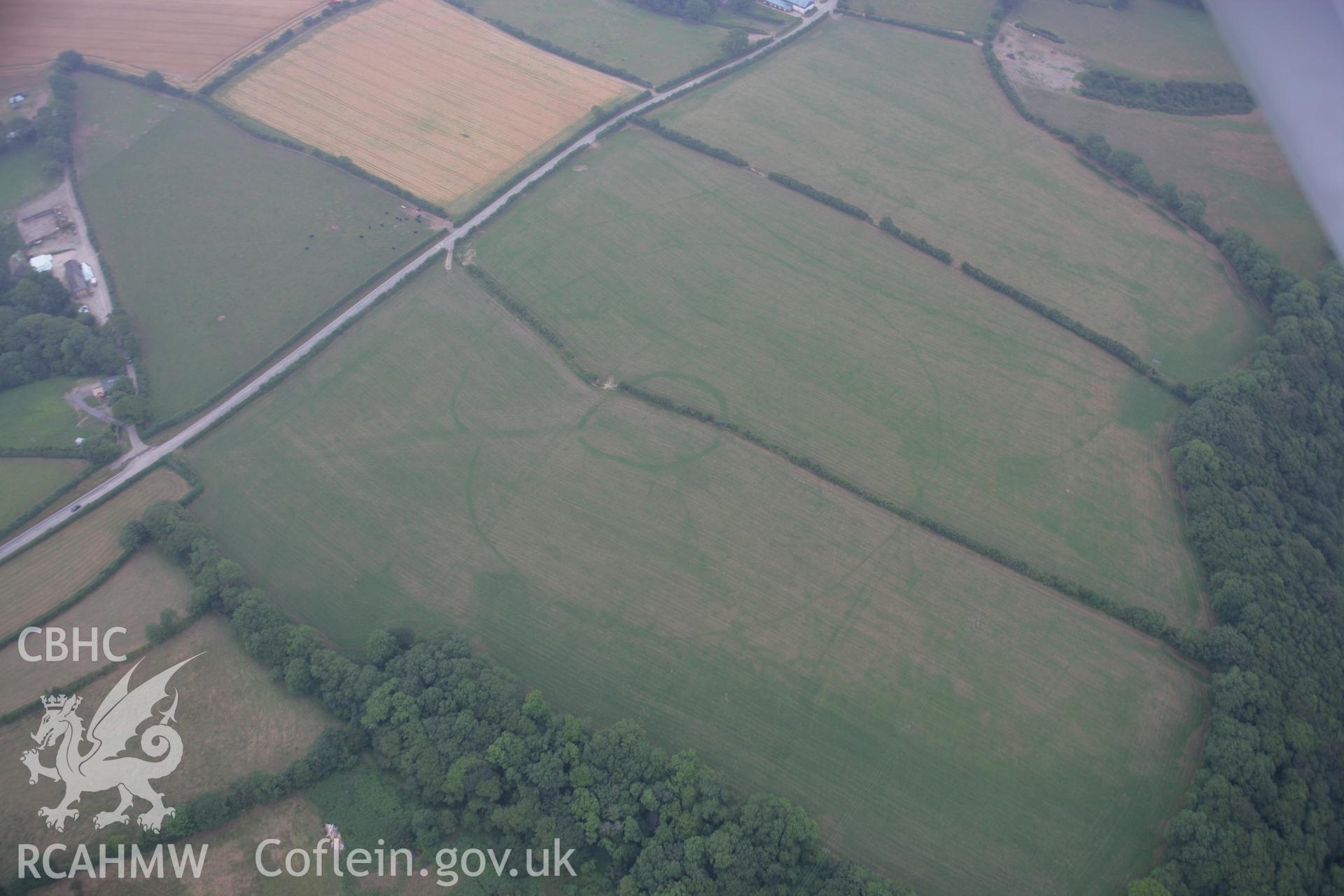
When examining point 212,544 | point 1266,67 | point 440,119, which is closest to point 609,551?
point 212,544

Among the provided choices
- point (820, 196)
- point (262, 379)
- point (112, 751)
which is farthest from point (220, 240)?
point (820, 196)

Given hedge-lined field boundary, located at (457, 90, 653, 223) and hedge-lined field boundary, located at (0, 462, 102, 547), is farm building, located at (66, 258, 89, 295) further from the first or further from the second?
hedge-lined field boundary, located at (457, 90, 653, 223)

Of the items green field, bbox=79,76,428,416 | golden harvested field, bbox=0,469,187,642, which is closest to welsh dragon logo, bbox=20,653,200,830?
golden harvested field, bbox=0,469,187,642

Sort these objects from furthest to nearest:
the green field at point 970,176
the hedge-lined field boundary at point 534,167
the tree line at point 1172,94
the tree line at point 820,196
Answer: the tree line at point 1172,94 → the hedge-lined field boundary at point 534,167 → the tree line at point 820,196 → the green field at point 970,176

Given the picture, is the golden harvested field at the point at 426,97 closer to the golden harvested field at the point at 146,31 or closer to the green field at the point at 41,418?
the golden harvested field at the point at 146,31

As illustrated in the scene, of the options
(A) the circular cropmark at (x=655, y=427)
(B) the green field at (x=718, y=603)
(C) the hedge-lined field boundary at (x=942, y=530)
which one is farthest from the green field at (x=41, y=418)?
(C) the hedge-lined field boundary at (x=942, y=530)
